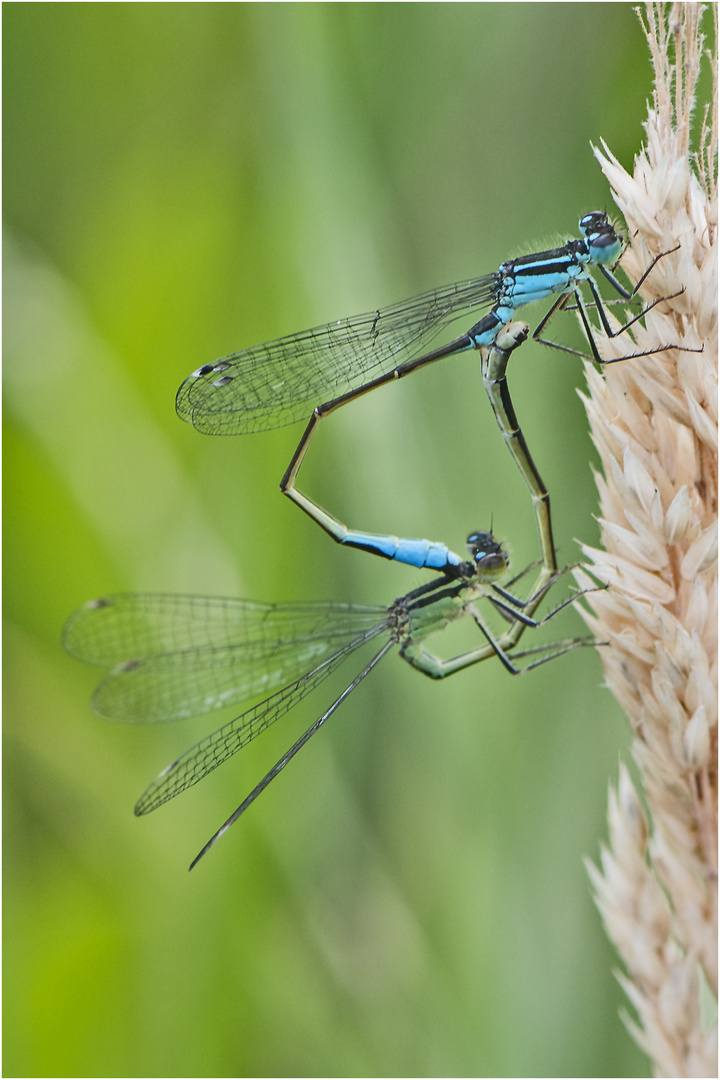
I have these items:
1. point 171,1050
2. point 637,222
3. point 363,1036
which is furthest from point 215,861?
point 637,222

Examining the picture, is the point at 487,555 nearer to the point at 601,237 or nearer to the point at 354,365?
the point at 354,365

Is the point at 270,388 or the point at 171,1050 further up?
the point at 270,388

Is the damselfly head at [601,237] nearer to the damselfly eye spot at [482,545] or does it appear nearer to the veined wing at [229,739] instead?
the damselfly eye spot at [482,545]

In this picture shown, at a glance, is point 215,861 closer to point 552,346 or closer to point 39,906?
point 39,906

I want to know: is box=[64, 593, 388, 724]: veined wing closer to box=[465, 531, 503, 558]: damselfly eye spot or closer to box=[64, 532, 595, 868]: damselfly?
box=[64, 532, 595, 868]: damselfly

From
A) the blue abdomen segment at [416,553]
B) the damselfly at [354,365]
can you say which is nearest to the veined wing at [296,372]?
the damselfly at [354,365]

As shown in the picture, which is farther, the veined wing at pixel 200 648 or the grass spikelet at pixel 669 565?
the veined wing at pixel 200 648

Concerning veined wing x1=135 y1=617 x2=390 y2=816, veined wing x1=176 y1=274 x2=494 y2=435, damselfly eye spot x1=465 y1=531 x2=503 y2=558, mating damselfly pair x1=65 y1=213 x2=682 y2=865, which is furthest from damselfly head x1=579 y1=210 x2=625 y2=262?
veined wing x1=135 y1=617 x2=390 y2=816
